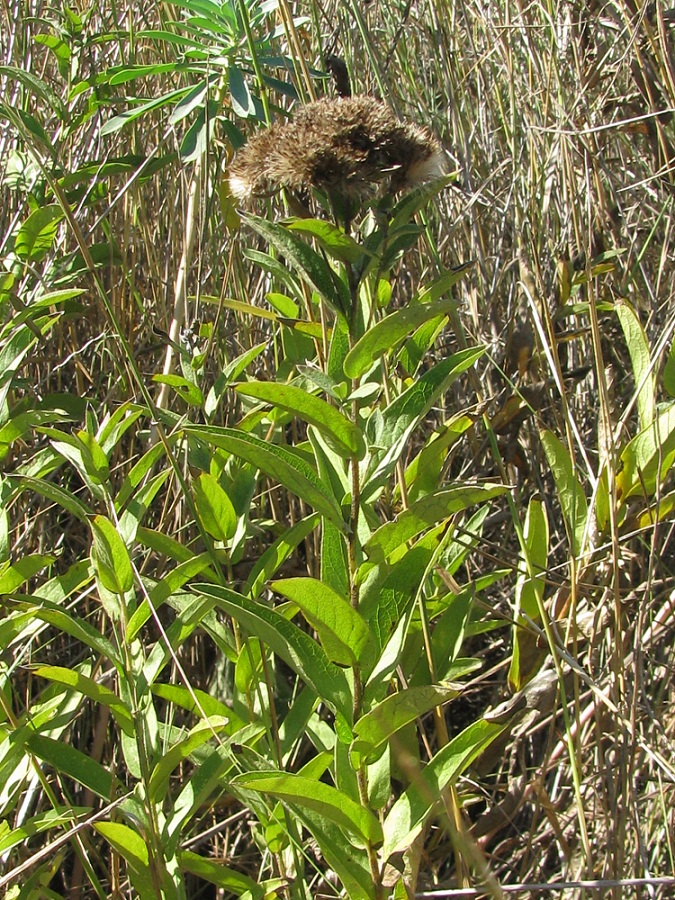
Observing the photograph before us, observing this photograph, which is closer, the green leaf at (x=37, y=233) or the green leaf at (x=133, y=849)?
the green leaf at (x=133, y=849)

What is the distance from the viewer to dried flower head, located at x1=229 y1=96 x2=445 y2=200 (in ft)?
2.74

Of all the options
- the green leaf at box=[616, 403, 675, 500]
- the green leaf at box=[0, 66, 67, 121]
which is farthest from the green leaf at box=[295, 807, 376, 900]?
the green leaf at box=[0, 66, 67, 121]

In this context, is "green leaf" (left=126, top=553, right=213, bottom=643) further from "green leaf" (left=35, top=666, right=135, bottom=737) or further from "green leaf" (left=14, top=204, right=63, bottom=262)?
"green leaf" (left=14, top=204, right=63, bottom=262)

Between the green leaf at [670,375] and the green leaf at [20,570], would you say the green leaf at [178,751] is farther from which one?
the green leaf at [670,375]

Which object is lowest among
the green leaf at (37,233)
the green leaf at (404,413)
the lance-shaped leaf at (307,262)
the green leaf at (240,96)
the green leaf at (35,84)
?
the green leaf at (404,413)

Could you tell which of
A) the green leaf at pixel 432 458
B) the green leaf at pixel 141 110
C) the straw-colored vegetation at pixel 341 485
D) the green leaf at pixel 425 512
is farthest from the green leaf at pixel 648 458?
the green leaf at pixel 141 110

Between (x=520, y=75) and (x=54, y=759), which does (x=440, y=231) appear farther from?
(x=54, y=759)

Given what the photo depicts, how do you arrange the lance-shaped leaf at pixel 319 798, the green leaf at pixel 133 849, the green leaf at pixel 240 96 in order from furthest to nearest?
the green leaf at pixel 240 96
the green leaf at pixel 133 849
the lance-shaped leaf at pixel 319 798

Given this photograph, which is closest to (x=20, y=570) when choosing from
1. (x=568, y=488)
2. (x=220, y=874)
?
(x=220, y=874)

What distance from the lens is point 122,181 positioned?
5.88ft

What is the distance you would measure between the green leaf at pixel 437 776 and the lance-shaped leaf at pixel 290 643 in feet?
0.32

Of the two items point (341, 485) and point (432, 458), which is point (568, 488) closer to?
point (432, 458)

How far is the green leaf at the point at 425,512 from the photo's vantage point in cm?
85

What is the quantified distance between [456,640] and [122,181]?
1.19m
